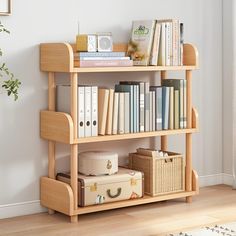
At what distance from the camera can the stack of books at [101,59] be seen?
3441 mm

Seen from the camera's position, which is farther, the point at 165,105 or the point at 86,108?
the point at 165,105

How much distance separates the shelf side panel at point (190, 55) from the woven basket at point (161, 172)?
57 centimetres

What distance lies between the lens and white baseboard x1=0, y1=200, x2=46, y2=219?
3.58 m

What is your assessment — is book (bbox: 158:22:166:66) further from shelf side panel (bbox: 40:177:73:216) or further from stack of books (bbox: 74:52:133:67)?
shelf side panel (bbox: 40:177:73:216)

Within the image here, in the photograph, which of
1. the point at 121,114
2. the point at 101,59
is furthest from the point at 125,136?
the point at 101,59

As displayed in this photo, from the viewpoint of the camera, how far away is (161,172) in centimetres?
382

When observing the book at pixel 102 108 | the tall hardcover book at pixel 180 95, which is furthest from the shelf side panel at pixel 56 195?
the tall hardcover book at pixel 180 95

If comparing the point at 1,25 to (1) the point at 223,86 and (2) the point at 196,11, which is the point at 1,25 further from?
(1) the point at 223,86

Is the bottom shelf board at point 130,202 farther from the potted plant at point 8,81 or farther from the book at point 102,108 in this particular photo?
the potted plant at point 8,81

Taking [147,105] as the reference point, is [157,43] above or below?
above

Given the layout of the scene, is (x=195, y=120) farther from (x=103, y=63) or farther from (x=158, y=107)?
(x=103, y=63)

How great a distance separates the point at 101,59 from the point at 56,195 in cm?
80

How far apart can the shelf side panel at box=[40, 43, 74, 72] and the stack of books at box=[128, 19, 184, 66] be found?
Answer: 0.55 m

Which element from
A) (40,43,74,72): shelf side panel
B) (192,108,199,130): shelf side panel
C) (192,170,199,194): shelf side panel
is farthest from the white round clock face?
(192,170,199,194): shelf side panel
